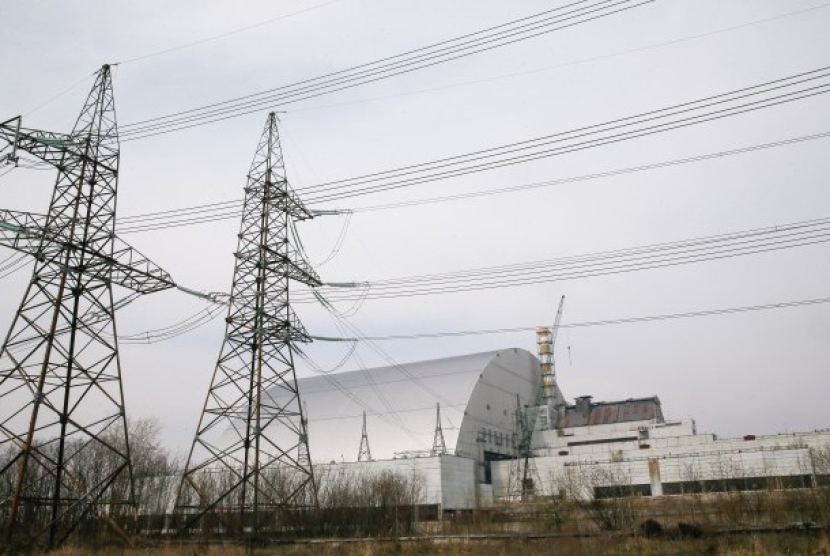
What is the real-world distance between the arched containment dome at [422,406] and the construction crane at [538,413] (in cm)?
133

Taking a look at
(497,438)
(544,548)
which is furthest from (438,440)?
(544,548)

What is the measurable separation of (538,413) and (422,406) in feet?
52.4

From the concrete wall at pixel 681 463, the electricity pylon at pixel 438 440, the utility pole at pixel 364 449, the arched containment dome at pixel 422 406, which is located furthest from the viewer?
the arched containment dome at pixel 422 406

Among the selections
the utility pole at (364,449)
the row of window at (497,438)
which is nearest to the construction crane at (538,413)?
the row of window at (497,438)

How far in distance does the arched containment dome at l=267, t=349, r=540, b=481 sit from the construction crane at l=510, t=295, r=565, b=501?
133cm

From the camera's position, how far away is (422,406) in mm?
56125

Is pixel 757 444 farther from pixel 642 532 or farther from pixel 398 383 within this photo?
pixel 642 532

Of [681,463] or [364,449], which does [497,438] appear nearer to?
[364,449]

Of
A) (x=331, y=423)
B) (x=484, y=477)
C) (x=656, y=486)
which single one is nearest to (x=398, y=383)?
(x=331, y=423)

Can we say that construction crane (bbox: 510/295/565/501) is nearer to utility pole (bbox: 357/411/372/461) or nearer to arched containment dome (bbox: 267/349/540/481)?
arched containment dome (bbox: 267/349/540/481)

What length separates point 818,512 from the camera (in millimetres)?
19469

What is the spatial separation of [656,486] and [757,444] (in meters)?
8.88

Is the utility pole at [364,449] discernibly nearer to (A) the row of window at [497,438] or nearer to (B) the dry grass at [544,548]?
(A) the row of window at [497,438]

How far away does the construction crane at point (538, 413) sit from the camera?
53.1m
